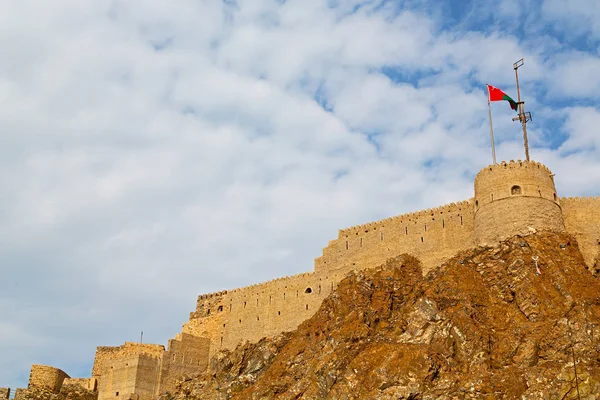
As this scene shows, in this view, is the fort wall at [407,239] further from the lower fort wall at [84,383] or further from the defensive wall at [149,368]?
the lower fort wall at [84,383]

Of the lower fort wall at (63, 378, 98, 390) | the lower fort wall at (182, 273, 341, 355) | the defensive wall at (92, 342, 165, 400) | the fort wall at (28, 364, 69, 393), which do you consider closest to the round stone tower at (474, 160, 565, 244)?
the lower fort wall at (182, 273, 341, 355)

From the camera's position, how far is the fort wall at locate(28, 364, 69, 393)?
60.3m

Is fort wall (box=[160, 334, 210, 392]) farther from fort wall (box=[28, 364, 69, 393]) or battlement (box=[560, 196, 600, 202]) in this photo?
battlement (box=[560, 196, 600, 202])

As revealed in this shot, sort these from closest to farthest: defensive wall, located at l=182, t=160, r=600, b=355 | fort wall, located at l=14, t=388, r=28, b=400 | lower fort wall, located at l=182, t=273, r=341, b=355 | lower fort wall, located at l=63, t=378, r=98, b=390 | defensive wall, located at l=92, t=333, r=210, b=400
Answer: defensive wall, located at l=182, t=160, r=600, b=355, defensive wall, located at l=92, t=333, r=210, b=400, lower fort wall, located at l=182, t=273, r=341, b=355, fort wall, located at l=14, t=388, r=28, b=400, lower fort wall, located at l=63, t=378, r=98, b=390

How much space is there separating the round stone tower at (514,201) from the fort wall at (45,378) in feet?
111

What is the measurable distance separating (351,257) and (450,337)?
50.3ft

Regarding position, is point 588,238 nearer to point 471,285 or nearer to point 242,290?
point 471,285

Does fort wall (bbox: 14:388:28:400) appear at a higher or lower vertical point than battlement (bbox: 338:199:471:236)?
lower

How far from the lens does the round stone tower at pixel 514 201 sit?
1941 inches

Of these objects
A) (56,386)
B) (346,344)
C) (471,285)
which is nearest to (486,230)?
(471,285)

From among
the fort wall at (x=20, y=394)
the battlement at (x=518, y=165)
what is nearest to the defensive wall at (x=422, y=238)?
the battlement at (x=518, y=165)

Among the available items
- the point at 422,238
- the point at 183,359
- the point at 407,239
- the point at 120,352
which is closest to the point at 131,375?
the point at 183,359

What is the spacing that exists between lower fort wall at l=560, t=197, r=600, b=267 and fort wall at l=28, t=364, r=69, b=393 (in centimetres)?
3934

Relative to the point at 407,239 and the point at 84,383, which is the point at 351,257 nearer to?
the point at 407,239
